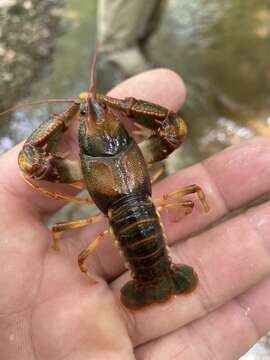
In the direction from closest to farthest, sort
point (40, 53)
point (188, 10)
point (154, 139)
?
point (154, 139) < point (40, 53) < point (188, 10)

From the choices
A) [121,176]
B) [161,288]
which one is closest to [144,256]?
[161,288]

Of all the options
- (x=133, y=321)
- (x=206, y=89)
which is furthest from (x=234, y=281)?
(x=206, y=89)

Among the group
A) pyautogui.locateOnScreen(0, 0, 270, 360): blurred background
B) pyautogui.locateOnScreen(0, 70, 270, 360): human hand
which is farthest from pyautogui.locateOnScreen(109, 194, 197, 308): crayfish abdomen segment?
pyautogui.locateOnScreen(0, 0, 270, 360): blurred background

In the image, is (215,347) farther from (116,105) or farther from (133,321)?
(116,105)

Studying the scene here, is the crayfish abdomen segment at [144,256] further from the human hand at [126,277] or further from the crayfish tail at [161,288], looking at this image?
the human hand at [126,277]

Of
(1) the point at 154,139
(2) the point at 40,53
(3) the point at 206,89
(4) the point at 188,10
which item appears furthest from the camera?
(4) the point at 188,10

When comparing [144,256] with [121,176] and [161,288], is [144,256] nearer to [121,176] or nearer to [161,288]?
[161,288]

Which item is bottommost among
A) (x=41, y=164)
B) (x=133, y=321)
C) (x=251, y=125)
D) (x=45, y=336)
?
(x=251, y=125)
